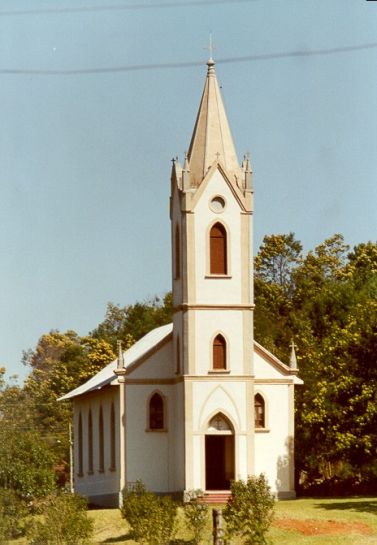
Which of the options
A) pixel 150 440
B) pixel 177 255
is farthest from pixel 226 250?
pixel 150 440

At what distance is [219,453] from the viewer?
205ft

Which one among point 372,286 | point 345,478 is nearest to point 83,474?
point 345,478

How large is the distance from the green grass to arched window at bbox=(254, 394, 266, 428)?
4162mm

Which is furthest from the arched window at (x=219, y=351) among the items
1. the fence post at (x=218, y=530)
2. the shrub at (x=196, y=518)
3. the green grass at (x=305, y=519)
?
the fence post at (x=218, y=530)

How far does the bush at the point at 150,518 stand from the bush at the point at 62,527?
1.75 meters

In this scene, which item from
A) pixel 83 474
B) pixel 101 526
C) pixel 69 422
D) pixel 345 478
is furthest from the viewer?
pixel 69 422

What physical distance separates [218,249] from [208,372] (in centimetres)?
530

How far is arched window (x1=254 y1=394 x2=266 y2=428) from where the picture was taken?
63.2m

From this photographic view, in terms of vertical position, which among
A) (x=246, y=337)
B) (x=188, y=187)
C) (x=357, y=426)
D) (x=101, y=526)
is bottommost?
(x=101, y=526)

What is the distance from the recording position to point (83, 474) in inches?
2918

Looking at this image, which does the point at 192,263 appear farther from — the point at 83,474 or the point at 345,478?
the point at 83,474

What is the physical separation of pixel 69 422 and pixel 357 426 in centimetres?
4612

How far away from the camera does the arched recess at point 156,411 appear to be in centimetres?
6275

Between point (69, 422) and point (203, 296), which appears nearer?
point (203, 296)
